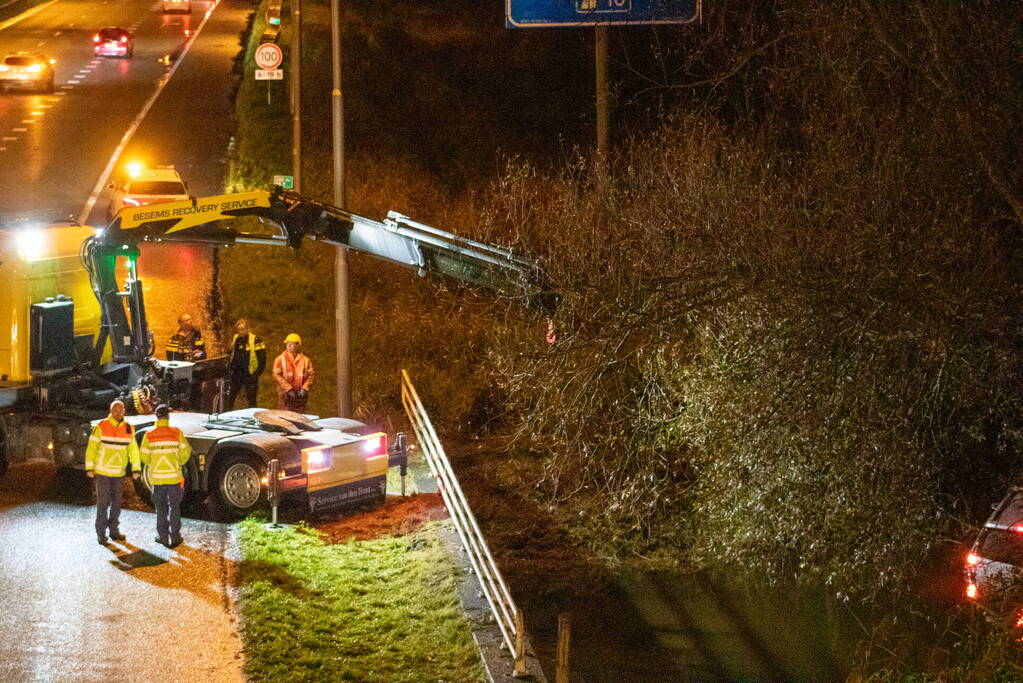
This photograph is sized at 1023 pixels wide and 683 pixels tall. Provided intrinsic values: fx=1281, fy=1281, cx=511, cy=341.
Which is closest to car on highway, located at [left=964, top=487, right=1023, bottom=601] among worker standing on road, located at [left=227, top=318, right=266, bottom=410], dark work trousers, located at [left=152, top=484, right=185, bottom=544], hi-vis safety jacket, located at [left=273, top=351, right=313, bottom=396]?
dark work trousers, located at [left=152, top=484, right=185, bottom=544]

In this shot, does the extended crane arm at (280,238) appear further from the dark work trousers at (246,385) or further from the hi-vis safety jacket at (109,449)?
the hi-vis safety jacket at (109,449)

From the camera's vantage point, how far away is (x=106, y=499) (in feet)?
41.5

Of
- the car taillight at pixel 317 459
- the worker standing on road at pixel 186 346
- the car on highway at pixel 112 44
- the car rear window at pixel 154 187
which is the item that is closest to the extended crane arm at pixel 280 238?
the worker standing on road at pixel 186 346

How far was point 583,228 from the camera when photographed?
427 inches

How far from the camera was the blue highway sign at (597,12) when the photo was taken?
12.7 meters

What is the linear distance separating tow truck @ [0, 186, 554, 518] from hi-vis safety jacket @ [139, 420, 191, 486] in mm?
769

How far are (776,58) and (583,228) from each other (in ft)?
8.23

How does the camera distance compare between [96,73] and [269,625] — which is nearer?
[269,625]

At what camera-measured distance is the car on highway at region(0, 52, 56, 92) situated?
43.6 m

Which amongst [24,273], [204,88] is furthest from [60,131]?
[24,273]

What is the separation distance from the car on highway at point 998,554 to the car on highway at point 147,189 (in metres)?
21.7

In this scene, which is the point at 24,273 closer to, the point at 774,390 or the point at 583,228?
the point at 583,228

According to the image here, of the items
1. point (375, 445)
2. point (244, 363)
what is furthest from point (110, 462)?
point (244, 363)

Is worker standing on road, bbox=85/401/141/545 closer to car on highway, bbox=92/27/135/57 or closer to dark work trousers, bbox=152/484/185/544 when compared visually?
dark work trousers, bbox=152/484/185/544
